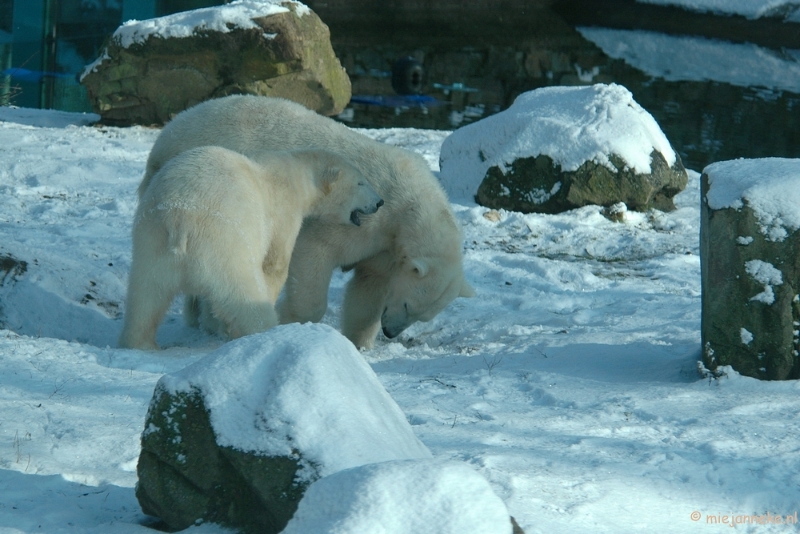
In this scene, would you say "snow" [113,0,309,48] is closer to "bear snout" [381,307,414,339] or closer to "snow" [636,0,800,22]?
"bear snout" [381,307,414,339]

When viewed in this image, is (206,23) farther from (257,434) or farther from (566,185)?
(257,434)

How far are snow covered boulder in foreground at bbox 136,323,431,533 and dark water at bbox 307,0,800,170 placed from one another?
533 inches

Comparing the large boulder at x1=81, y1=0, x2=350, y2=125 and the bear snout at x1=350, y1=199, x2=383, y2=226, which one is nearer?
the bear snout at x1=350, y1=199, x2=383, y2=226

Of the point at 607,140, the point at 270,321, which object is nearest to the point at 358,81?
the point at 607,140

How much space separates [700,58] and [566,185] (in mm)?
10737

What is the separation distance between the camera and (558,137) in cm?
774

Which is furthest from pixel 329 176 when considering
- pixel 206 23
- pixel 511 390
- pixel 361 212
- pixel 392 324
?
pixel 206 23

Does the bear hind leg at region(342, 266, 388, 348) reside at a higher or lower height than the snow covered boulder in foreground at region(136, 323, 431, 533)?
lower

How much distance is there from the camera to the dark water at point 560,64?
1568 cm

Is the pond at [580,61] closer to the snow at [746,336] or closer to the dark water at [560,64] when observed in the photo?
the dark water at [560,64]

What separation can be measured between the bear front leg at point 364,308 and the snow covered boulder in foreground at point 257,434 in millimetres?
2833

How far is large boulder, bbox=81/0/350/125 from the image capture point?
9.47m

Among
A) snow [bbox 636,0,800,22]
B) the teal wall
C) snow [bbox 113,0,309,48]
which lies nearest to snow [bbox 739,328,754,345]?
snow [bbox 113,0,309,48]

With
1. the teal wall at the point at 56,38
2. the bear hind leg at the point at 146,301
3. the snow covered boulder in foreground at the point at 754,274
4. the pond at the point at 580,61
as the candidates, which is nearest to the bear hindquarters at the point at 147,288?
the bear hind leg at the point at 146,301
